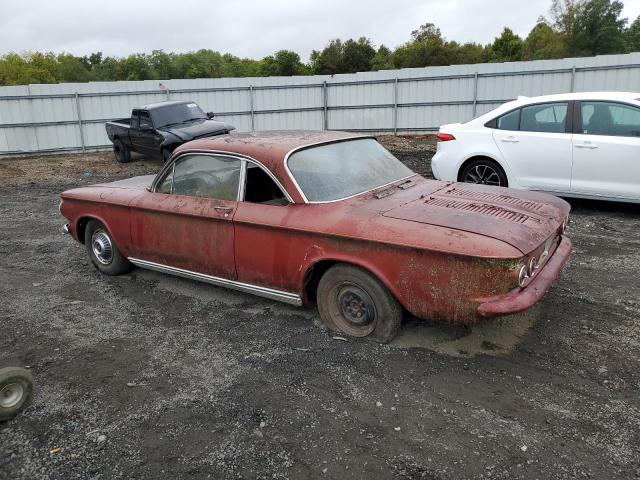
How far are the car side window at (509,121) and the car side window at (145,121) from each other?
9.16 m

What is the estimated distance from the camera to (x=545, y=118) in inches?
278

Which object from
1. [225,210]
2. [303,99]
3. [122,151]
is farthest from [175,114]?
[225,210]

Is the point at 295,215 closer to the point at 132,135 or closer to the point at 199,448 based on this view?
the point at 199,448

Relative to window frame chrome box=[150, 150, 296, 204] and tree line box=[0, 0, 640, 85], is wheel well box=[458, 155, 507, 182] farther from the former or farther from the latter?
tree line box=[0, 0, 640, 85]

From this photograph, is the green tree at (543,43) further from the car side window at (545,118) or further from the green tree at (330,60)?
the car side window at (545,118)

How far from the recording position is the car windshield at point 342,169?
4.12 metres

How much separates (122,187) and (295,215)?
2462 mm

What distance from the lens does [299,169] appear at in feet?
13.7

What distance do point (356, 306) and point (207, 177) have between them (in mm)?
1805

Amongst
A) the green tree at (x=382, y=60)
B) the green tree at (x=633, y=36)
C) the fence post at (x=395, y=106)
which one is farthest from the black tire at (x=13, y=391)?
the green tree at (x=633, y=36)

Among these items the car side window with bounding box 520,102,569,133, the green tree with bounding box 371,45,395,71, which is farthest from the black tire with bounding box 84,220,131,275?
the green tree with bounding box 371,45,395,71

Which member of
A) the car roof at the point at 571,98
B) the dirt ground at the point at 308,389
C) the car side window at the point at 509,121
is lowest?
the dirt ground at the point at 308,389

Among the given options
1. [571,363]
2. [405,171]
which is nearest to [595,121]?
[405,171]

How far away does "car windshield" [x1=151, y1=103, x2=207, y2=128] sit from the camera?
13469 millimetres
